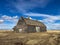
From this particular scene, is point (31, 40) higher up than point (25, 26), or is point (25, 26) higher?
point (25, 26)

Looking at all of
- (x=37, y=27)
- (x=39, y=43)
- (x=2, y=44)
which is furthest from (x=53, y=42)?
(x=37, y=27)

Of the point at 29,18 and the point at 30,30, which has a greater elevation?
the point at 29,18

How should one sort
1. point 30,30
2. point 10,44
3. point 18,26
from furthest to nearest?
point 18,26, point 30,30, point 10,44

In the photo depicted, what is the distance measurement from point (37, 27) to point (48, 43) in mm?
27014

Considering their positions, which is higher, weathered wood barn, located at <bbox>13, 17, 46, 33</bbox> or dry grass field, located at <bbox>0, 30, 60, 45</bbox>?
weathered wood barn, located at <bbox>13, 17, 46, 33</bbox>

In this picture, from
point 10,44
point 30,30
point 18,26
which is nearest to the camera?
point 10,44

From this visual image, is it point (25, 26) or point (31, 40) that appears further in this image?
point (25, 26)

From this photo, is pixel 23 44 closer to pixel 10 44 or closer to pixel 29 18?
pixel 10 44

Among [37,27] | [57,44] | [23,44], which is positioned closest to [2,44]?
[23,44]

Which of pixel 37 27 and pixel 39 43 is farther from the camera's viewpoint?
pixel 37 27

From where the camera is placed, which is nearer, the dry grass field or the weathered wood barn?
the dry grass field

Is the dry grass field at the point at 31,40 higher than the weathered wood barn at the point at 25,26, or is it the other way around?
the weathered wood barn at the point at 25,26

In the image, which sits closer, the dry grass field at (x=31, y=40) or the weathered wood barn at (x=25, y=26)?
the dry grass field at (x=31, y=40)

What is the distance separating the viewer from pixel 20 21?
45.2 metres
